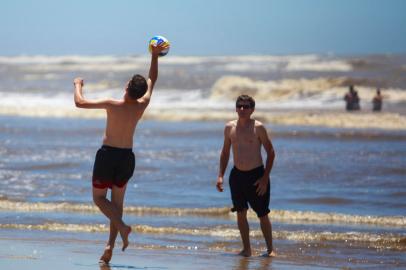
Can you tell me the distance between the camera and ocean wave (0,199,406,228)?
11.6 m

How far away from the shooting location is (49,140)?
22109mm

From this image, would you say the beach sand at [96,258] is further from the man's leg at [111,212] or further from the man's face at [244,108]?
the man's face at [244,108]

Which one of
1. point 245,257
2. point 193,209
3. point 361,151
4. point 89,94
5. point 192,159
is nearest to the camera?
point 245,257

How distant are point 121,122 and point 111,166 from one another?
370 mm

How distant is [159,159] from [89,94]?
33.2 metres

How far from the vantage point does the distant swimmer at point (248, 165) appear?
8585 millimetres

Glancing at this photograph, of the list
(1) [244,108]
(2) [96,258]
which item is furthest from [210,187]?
(2) [96,258]

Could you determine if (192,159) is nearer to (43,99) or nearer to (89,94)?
(43,99)

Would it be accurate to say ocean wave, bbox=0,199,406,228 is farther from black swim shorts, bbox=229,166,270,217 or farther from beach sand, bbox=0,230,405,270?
black swim shorts, bbox=229,166,270,217

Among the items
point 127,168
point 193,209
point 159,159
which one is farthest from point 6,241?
point 159,159

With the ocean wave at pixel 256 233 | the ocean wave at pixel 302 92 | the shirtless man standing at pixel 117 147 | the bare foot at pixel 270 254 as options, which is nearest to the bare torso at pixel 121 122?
the shirtless man standing at pixel 117 147

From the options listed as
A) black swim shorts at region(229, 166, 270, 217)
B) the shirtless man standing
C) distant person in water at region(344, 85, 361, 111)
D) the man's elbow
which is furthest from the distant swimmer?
distant person in water at region(344, 85, 361, 111)

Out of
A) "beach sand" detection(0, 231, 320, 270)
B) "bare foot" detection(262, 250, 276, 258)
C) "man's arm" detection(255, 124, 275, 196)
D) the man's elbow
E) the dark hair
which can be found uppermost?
the dark hair

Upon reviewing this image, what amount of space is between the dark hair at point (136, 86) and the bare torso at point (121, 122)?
A: 0.37 feet
